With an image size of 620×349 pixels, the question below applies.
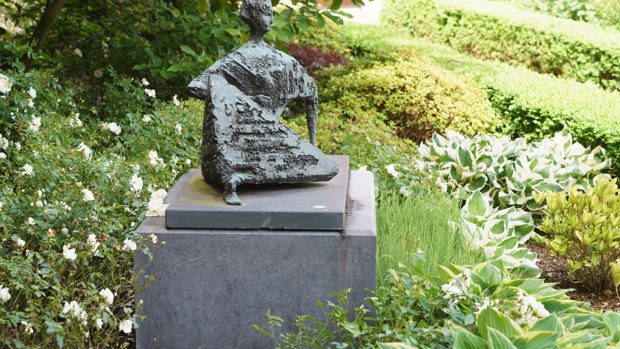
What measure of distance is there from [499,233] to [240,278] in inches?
75.7

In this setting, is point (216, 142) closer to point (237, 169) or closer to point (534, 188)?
point (237, 169)

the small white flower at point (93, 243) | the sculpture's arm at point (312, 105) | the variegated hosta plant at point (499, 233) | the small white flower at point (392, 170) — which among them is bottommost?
the variegated hosta plant at point (499, 233)

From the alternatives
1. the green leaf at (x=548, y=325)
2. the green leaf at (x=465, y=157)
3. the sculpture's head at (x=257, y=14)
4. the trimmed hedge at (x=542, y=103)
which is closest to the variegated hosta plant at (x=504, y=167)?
the green leaf at (x=465, y=157)

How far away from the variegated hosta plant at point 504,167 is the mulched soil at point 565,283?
A: 0.41 m

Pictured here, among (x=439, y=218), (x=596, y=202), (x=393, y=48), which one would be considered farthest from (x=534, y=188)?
(x=393, y=48)

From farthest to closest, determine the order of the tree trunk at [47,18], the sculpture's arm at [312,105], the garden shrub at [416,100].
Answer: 1. the garden shrub at [416,100]
2. the tree trunk at [47,18]
3. the sculpture's arm at [312,105]

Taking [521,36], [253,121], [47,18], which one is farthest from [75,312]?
[521,36]

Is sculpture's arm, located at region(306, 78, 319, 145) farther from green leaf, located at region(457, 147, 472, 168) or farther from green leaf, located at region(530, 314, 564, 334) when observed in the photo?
green leaf, located at region(457, 147, 472, 168)

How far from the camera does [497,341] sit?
2875 mm

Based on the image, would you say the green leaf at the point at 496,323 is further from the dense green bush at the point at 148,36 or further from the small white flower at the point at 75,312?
the dense green bush at the point at 148,36

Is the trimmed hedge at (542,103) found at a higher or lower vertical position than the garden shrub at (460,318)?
lower

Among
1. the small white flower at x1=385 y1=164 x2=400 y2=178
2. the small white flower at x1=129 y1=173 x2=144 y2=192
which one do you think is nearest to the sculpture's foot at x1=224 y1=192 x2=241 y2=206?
the small white flower at x1=129 y1=173 x2=144 y2=192

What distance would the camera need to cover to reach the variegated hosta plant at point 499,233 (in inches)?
181

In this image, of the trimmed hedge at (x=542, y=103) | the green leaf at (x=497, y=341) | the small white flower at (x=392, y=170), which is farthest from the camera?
the trimmed hedge at (x=542, y=103)
